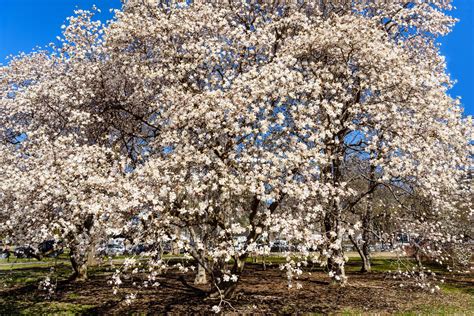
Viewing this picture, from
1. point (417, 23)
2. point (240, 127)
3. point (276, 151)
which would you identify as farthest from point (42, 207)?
point (417, 23)

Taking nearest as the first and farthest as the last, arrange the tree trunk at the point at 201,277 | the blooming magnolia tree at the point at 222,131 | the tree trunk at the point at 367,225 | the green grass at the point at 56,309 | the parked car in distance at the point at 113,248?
the blooming magnolia tree at the point at 222,131
the parked car in distance at the point at 113,248
the green grass at the point at 56,309
the tree trunk at the point at 201,277
the tree trunk at the point at 367,225

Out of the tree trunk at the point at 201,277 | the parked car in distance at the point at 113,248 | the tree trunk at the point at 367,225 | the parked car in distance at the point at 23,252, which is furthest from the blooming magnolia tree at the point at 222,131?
the tree trunk at the point at 201,277

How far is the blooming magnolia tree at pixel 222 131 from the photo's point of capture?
38.6ft

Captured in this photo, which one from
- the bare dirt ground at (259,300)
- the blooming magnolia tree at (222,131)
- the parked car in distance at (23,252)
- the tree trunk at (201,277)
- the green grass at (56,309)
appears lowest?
the green grass at (56,309)

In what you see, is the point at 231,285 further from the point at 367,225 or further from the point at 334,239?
the point at 367,225

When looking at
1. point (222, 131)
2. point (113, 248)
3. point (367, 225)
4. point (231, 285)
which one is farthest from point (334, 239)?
point (367, 225)

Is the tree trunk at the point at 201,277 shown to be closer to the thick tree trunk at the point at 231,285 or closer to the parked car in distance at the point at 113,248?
the thick tree trunk at the point at 231,285

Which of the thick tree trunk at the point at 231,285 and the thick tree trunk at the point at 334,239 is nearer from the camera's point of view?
the thick tree trunk at the point at 334,239

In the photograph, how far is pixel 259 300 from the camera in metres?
16.0

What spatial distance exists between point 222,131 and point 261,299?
26.2ft

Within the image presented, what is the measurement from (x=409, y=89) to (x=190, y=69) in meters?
8.22

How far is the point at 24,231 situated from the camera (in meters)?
13.9

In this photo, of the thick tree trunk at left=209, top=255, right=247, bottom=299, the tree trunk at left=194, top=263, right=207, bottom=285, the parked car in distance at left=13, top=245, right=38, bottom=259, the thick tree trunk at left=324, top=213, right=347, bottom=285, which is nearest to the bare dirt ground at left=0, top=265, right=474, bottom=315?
the thick tree trunk at left=209, top=255, right=247, bottom=299

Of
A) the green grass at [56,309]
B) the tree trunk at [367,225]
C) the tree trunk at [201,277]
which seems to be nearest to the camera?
the green grass at [56,309]
